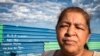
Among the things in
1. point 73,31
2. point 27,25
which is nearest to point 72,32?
point 73,31

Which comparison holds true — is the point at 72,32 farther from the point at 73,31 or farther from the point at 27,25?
the point at 27,25

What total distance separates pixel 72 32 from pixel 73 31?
0.03 ft

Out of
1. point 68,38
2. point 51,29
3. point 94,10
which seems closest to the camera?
point 68,38

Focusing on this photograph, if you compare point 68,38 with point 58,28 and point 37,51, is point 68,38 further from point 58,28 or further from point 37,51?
point 37,51

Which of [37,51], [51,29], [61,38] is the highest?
[61,38]


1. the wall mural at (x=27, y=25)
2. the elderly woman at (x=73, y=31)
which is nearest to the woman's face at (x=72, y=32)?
the elderly woman at (x=73, y=31)

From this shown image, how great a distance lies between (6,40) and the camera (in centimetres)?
283

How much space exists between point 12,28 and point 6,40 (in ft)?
0.47

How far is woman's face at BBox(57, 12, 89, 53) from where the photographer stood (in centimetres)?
148

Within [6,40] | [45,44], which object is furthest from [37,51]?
[6,40]

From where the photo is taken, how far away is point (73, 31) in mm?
1483

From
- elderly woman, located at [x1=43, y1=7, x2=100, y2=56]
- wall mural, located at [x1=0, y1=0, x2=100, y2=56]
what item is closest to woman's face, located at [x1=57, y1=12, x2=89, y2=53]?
elderly woman, located at [x1=43, y1=7, x2=100, y2=56]

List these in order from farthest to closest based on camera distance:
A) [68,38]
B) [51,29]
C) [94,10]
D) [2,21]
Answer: [94,10], [51,29], [2,21], [68,38]

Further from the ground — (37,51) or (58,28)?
(58,28)
